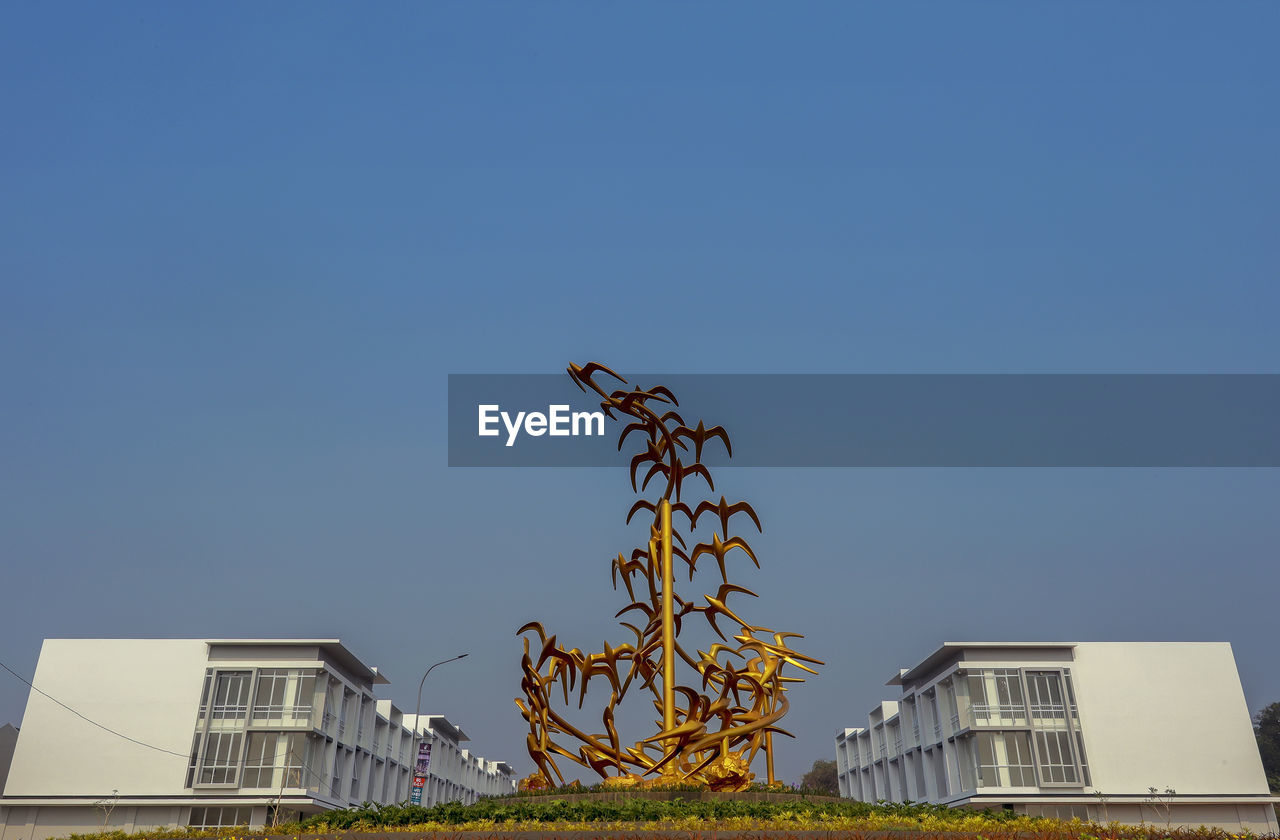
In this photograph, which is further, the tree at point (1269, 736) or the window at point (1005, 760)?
the tree at point (1269, 736)

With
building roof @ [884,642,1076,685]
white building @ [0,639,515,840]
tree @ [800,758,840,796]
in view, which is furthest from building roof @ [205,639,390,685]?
tree @ [800,758,840,796]

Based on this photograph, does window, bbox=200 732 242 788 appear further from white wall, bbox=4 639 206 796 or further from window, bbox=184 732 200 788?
white wall, bbox=4 639 206 796

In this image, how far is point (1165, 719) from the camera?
131ft

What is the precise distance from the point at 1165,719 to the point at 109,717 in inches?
1774

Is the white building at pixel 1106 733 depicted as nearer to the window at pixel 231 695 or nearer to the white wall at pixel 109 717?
the window at pixel 231 695

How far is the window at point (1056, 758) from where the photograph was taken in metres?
39.1

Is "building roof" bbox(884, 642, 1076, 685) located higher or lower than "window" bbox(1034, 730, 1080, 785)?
higher

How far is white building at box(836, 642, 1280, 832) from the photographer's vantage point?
3872 centimetres

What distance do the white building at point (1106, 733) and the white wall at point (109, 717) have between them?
33376mm

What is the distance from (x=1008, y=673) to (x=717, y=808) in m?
33.2

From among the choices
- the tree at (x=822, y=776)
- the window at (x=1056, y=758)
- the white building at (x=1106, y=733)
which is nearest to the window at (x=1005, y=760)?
the white building at (x=1106, y=733)

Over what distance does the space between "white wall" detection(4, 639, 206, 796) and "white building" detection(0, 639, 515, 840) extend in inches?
1.7

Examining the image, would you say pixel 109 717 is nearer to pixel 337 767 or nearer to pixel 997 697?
pixel 337 767

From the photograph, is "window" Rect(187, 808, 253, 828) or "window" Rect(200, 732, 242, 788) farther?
"window" Rect(200, 732, 242, 788)
